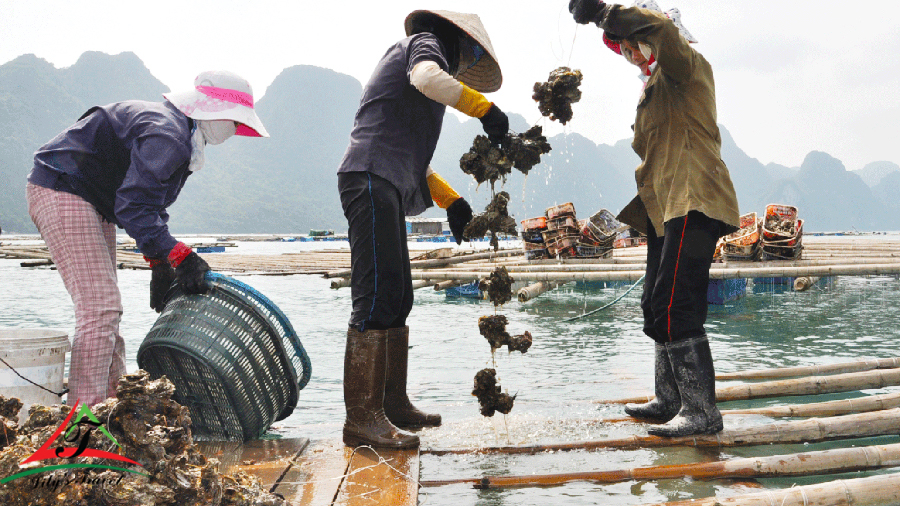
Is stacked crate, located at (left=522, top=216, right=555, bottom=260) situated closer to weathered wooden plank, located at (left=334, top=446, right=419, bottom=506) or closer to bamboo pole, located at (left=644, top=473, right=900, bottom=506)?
weathered wooden plank, located at (left=334, top=446, right=419, bottom=506)

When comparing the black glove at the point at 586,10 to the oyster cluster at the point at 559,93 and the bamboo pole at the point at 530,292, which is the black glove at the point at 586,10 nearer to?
the oyster cluster at the point at 559,93

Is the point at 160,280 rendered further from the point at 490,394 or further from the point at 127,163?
the point at 490,394

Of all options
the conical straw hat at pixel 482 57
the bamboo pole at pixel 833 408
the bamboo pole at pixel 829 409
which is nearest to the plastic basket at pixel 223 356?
the conical straw hat at pixel 482 57

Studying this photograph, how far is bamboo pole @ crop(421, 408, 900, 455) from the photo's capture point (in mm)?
2416

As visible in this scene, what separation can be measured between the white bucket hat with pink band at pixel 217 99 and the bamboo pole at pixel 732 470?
→ 179 centimetres

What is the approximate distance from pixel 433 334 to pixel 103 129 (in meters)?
5.43

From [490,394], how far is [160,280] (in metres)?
1.70

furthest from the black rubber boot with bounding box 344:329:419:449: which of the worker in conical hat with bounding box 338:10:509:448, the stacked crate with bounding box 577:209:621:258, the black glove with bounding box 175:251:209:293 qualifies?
the stacked crate with bounding box 577:209:621:258

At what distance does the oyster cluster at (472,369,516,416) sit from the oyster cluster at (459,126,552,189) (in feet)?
2.98

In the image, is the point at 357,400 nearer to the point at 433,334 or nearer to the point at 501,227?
the point at 501,227

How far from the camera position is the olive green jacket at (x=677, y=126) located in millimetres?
2486

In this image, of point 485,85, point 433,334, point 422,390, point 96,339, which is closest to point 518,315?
point 433,334

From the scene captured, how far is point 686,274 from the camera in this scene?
2555 millimetres

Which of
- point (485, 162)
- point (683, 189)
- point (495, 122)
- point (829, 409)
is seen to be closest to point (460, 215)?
point (485, 162)
